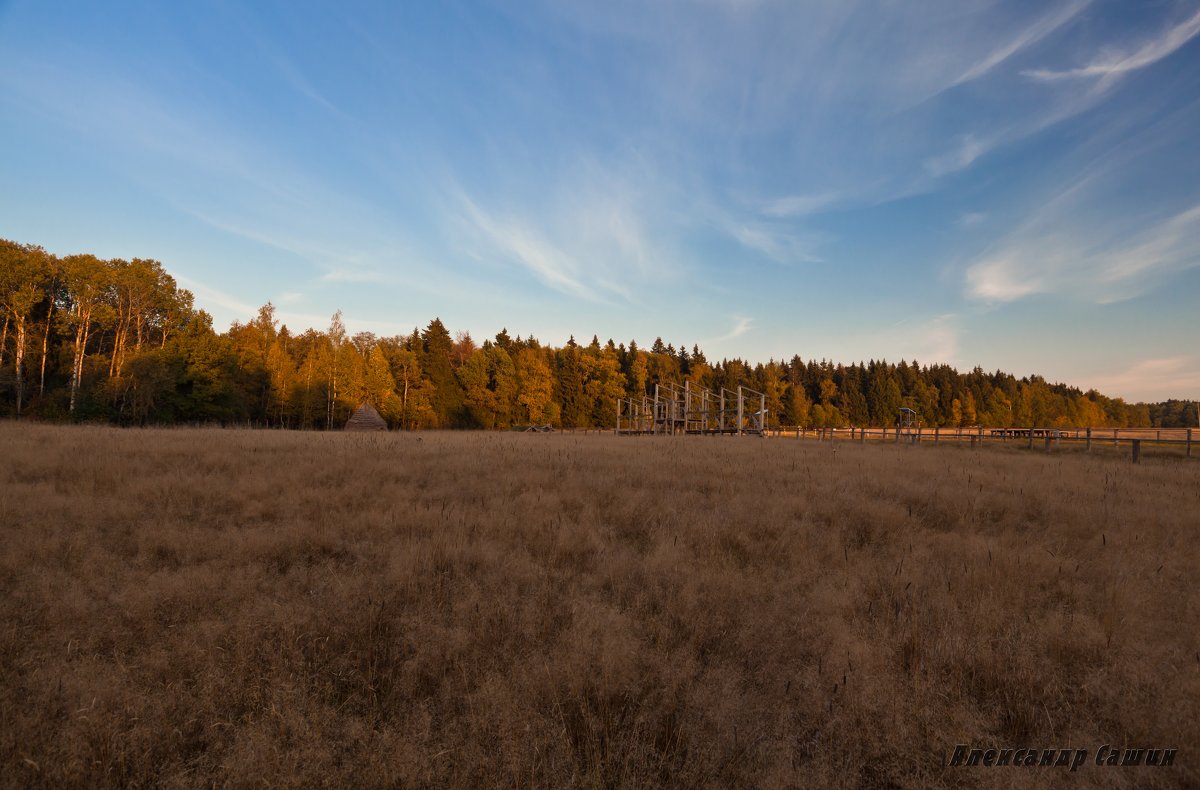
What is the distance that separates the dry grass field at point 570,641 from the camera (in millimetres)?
2756

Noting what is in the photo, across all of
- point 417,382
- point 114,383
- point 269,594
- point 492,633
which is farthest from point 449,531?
point 417,382

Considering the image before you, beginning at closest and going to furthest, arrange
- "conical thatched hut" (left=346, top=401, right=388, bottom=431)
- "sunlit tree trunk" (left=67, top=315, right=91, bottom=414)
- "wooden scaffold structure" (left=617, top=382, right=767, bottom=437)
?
"sunlit tree trunk" (left=67, top=315, right=91, bottom=414), "conical thatched hut" (left=346, top=401, right=388, bottom=431), "wooden scaffold structure" (left=617, top=382, right=767, bottom=437)

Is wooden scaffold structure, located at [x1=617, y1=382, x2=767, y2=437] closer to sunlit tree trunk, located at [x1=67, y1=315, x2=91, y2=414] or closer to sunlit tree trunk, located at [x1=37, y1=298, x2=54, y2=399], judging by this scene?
sunlit tree trunk, located at [x1=67, y1=315, x2=91, y2=414]

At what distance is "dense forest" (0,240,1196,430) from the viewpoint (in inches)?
1257

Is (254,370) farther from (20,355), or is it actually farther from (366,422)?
(366,422)

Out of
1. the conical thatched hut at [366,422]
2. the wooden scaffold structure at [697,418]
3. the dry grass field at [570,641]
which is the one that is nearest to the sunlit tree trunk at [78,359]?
the conical thatched hut at [366,422]

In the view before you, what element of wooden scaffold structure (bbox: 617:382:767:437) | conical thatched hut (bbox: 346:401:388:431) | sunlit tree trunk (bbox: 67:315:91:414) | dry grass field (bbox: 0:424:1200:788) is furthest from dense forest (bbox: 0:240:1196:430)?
dry grass field (bbox: 0:424:1200:788)

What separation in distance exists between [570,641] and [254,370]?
161ft

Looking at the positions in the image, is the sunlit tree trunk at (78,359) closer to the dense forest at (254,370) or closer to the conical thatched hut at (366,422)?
the dense forest at (254,370)

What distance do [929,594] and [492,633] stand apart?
4237 mm

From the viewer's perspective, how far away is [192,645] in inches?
142

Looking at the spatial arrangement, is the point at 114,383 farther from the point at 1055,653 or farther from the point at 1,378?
the point at 1055,653

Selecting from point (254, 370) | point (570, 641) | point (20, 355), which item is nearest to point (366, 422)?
point (254, 370)

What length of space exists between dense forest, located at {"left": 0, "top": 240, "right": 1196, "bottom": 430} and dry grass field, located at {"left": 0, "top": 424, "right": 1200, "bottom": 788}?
3211cm
